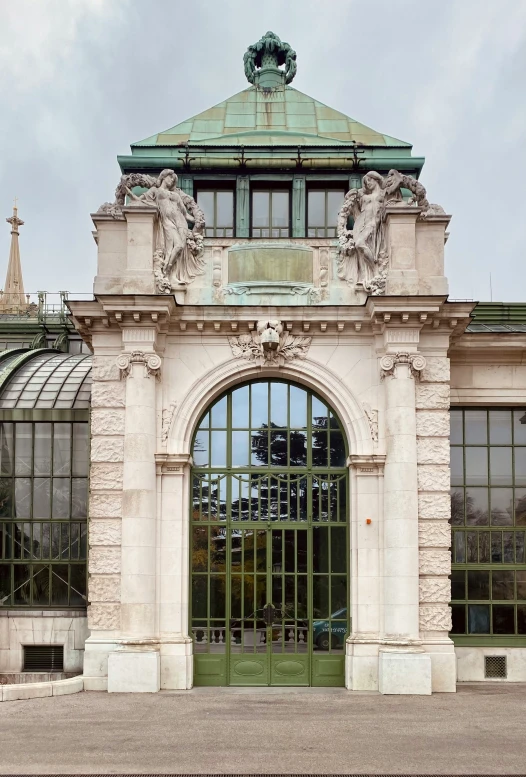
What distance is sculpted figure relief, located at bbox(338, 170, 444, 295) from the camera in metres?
20.5

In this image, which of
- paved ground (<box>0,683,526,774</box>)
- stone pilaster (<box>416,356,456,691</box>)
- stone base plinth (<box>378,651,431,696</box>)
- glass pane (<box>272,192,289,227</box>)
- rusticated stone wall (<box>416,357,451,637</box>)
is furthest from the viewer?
glass pane (<box>272,192,289,227</box>)

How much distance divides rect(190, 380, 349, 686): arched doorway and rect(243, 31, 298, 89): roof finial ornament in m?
10.2

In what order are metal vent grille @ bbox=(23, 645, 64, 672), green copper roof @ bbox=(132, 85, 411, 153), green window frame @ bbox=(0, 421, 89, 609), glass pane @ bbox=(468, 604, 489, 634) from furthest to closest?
green copper roof @ bbox=(132, 85, 411, 153) → green window frame @ bbox=(0, 421, 89, 609) → metal vent grille @ bbox=(23, 645, 64, 672) → glass pane @ bbox=(468, 604, 489, 634)

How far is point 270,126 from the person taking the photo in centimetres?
2475

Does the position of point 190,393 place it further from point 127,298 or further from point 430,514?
point 430,514

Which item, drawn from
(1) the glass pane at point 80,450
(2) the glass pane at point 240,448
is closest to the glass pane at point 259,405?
(2) the glass pane at point 240,448

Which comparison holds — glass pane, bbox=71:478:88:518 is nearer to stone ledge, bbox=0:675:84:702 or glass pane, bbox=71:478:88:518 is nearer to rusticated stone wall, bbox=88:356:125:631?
rusticated stone wall, bbox=88:356:125:631

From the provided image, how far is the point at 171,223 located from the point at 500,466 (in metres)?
9.36

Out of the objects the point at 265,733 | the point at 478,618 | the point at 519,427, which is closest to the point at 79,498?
the point at 265,733

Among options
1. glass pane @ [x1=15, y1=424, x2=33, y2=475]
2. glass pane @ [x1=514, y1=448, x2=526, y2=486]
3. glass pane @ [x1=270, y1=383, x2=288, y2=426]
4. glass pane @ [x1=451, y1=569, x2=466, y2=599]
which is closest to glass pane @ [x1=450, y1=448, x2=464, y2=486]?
glass pane @ [x1=514, y1=448, x2=526, y2=486]

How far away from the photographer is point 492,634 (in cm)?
2153

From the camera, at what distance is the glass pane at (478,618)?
70.8 feet

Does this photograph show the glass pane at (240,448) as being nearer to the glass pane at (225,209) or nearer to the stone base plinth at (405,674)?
the stone base plinth at (405,674)

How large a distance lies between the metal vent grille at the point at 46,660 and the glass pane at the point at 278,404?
726 centimetres
